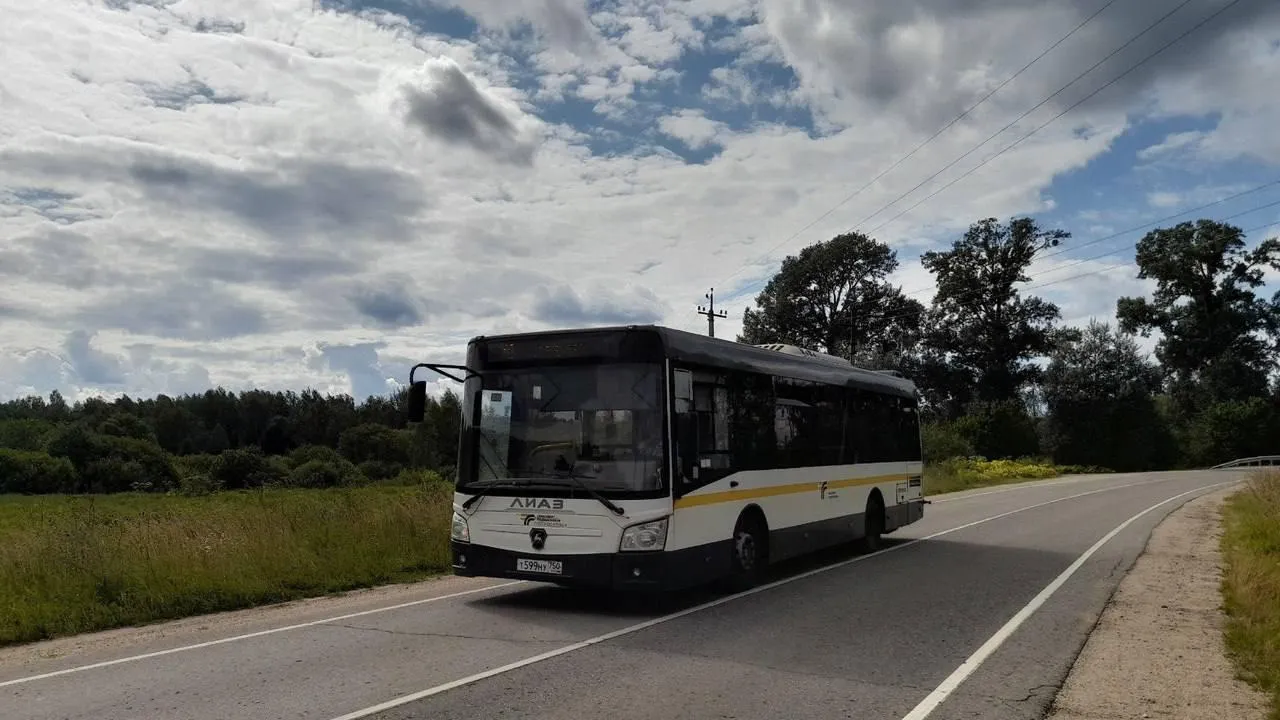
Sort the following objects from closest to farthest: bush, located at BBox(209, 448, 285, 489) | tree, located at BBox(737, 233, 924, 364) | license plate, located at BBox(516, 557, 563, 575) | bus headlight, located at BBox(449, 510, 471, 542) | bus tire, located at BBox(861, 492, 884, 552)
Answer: license plate, located at BBox(516, 557, 563, 575) < bus headlight, located at BBox(449, 510, 471, 542) < bus tire, located at BBox(861, 492, 884, 552) < tree, located at BBox(737, 233, 924, 364) < bush, located at BBox(209, 448, 285, 489)

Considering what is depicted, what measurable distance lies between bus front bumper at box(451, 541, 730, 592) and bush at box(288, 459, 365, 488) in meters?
71.2

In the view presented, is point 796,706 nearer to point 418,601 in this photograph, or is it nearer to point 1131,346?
point 418,601

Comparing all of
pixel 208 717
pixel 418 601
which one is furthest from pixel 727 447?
pixel 208 717

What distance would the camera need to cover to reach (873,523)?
14.9 m

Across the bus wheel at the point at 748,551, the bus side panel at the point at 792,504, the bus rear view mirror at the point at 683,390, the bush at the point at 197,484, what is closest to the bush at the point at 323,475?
the bush at the point at 197,484

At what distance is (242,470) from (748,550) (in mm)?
84135

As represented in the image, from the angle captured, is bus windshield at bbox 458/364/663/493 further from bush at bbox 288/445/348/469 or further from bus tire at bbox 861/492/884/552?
bush at bbox 288/445/348/469

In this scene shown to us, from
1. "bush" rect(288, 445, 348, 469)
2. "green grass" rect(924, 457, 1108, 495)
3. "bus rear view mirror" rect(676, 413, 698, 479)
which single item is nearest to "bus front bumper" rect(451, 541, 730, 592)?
"bus rear view mirror" rect(676, 413, 698, 479)

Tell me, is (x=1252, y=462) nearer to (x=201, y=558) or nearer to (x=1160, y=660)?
(x=1160, y=660)

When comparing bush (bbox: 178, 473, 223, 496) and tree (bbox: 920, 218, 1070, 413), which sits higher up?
tree (bbox: 920, 218, 1070, 413)

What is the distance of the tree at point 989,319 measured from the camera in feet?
225

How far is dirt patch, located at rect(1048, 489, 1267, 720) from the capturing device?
6117mm

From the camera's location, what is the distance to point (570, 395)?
9.57 metres

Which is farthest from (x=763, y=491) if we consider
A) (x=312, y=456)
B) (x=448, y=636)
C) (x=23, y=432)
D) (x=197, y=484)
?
(x=23, y=432)
